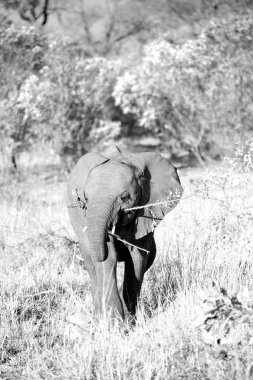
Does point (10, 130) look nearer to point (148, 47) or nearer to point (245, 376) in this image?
point (148, 47)

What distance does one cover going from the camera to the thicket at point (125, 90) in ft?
44.8

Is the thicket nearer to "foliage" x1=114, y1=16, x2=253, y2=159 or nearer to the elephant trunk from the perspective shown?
"foliage" x1=114, y1=16, x2=253, y2=159

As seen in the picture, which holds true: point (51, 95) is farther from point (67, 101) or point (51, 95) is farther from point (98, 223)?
point (98, 223)

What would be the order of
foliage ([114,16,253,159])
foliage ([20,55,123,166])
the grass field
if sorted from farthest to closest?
1. foliage ([20,55,123,166])
2. foliage ([114,16,253,159])
3. the grass field

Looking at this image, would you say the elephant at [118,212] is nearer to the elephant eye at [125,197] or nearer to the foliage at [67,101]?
the elephant eye at [125,197]

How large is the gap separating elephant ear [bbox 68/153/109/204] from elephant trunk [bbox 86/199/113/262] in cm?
30

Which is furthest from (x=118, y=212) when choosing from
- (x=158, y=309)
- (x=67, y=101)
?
(x=67, y=101)

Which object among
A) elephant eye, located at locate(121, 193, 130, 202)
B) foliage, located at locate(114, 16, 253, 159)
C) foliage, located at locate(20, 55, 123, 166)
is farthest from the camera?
foliage, located at locate(20, 55, 123, 166)

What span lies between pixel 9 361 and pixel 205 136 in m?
12.0

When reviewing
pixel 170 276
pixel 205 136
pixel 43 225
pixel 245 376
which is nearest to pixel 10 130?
pixel 205 136

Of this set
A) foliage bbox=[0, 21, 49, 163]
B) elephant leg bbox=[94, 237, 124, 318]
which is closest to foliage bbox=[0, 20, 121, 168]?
foliage bbox=[0, 21, 49, 163]

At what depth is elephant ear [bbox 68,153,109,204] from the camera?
420 cm

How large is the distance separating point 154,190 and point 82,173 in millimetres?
574

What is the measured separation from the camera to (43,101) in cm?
1508
